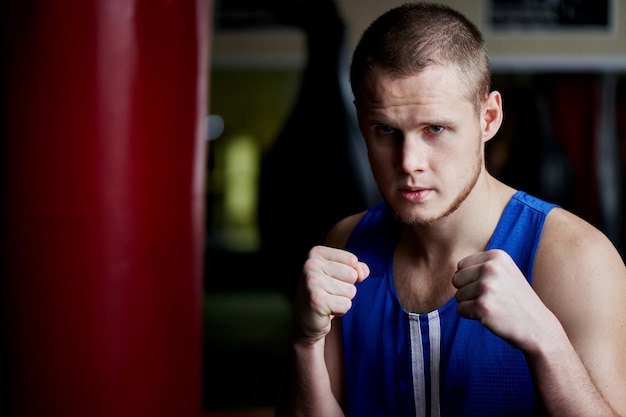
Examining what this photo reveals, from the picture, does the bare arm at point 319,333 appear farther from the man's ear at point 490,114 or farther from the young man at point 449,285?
the man's ear at point 490,114

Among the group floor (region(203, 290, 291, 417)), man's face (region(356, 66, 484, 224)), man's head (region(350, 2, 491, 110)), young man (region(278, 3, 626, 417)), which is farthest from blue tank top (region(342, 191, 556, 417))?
floor (region(203, 290, 291, 417))

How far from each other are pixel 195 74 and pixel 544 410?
1.30 metres

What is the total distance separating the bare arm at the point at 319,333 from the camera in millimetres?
1121

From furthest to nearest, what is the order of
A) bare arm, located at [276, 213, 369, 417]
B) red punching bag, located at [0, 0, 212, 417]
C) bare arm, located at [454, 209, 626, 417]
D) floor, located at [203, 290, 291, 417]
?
floor, located at [203, 290, 291, 417]
red punching bag, located at [0, 0, 212, 417]
bare arm, located at [276, 213, 369, 417]
bare arm, located at [454, 209, 626, 417]

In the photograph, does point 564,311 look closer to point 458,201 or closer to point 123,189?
point 458,201

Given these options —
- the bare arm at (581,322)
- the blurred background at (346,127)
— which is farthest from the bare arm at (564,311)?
the blurred background at (346,127)

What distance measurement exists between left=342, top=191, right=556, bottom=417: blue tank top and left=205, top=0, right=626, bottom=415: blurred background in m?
1.23

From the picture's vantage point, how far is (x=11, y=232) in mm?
1804

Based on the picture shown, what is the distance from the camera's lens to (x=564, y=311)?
110cm

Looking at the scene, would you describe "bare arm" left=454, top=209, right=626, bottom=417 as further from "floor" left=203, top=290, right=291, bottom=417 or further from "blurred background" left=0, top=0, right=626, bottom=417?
"floor" left=203, top=290, right=291, bottom=417

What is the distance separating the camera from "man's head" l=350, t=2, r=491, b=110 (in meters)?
1.14

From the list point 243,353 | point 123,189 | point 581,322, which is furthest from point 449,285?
point 243,353

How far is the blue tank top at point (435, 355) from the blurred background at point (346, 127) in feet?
4.04

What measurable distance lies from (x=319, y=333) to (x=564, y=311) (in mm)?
365
